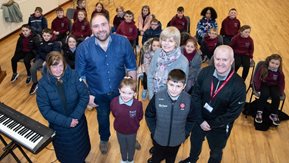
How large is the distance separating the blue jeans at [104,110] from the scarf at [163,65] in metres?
0.49

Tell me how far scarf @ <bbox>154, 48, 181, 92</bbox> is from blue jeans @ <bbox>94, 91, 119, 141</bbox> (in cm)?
49

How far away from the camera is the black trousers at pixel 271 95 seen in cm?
385

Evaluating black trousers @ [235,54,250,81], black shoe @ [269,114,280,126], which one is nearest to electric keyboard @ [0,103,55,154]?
black shoe @ [269,114,280,126]

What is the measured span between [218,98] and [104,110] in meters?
1.37

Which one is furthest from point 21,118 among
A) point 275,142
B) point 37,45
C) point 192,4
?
point 192,4

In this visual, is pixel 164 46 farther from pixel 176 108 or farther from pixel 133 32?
pixel 133 32

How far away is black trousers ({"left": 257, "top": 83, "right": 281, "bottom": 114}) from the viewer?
3848mm

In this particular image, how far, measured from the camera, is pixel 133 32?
5.64m

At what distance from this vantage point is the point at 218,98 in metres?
2.44

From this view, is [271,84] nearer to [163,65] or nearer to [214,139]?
[214,139]

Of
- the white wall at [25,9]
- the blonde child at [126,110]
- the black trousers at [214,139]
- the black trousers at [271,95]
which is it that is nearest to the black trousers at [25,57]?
the white wall at [25,9]

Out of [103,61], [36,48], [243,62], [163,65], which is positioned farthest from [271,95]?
[36,48]

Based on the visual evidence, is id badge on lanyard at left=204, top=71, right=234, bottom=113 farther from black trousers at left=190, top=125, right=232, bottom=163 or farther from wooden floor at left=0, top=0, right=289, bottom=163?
wooden floor at left=0, top=0, right=289, bottom=163

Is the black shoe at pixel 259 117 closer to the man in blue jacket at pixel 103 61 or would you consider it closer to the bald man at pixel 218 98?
the bald man at pixel 218 98
